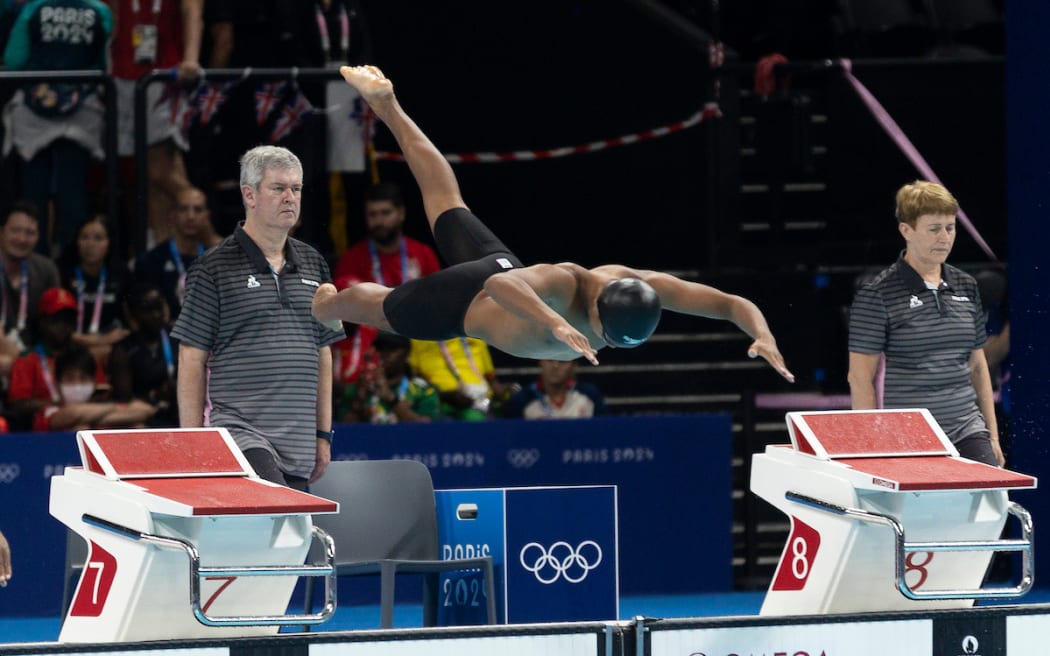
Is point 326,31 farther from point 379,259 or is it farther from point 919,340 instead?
point 919,340

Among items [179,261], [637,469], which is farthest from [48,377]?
[637,469]

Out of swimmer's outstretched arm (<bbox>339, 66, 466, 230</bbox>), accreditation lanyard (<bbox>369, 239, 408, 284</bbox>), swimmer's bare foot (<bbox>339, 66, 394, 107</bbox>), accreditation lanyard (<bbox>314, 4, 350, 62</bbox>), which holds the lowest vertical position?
accreditation lanyard (<bbox>369, 239, 408, 284</bbox>)

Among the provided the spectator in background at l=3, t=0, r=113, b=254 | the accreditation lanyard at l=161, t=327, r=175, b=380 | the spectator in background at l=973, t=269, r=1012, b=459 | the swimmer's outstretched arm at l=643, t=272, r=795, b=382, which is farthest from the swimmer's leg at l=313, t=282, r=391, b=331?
the spectator in background at l=973, t=269, r=1012, b=459

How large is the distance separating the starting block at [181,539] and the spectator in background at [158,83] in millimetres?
4591

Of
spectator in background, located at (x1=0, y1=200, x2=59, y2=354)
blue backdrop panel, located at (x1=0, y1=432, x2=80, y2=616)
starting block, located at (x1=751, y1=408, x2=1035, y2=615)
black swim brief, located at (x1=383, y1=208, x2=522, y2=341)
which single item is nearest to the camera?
starting block, located at (x1=751, y1=408, x2=1035, y2=615)

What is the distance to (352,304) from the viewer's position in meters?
5.89

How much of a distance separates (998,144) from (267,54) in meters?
4.77

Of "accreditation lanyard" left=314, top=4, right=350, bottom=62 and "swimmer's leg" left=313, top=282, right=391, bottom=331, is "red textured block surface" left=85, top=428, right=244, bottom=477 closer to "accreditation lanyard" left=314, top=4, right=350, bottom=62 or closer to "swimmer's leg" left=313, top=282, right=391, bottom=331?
"swimmer's leg" left=313, top=282, right=391, bottom=331

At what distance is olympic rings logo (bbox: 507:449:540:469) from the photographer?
927 cm

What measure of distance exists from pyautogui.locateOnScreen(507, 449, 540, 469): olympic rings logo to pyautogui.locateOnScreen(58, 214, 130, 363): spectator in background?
2151 mm

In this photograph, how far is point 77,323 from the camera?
362 inches

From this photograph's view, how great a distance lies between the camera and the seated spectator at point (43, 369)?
890 cm

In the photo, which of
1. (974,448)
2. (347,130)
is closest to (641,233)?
(347,130)

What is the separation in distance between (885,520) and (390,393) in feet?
15.1
